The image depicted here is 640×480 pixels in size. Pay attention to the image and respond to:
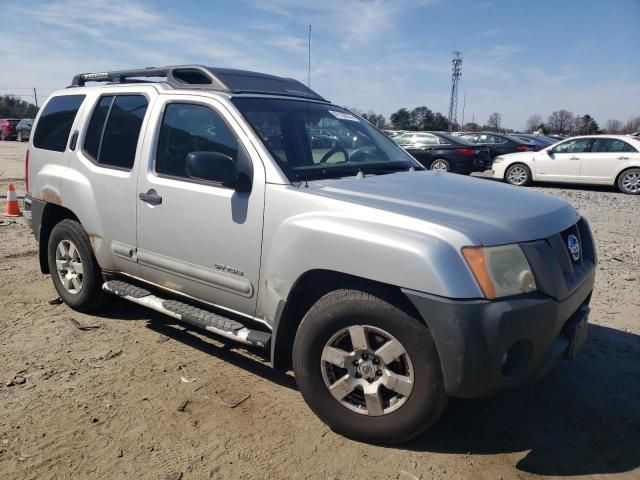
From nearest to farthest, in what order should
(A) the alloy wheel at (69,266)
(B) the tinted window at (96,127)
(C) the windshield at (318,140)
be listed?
1. (C) the windshield at (318,140)
2. (B) the tinted window at (96,127)
3. (A) the alloy wheel at (69,266)

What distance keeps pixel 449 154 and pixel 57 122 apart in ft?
42.0

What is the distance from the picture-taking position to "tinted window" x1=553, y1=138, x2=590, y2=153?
14.2 meters

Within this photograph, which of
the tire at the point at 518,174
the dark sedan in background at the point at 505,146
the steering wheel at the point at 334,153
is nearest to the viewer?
the steering wheel at the point at 334,153

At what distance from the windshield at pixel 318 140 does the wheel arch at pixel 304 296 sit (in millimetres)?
645

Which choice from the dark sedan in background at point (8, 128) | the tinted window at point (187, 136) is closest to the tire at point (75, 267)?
the tinted window at point (187, 136)

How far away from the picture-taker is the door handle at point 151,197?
3.64 meters

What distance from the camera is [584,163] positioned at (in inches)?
550

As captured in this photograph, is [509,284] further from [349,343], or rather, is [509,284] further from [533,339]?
[349,343]

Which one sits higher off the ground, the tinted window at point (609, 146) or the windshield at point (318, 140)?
the tinted window at point (609, 146)

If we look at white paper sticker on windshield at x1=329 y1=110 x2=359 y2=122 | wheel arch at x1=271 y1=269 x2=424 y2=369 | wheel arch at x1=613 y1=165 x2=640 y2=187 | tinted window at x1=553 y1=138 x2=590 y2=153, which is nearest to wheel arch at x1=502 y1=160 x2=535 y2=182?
tinted window at x1=553 y1=138 x2=590 y2=153

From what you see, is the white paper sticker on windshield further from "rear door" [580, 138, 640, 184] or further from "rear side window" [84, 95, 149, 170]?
"rear door" [580, 138, 640, 184]

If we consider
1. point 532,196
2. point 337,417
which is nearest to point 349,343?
point 337,417

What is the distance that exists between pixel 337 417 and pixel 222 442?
63 cm

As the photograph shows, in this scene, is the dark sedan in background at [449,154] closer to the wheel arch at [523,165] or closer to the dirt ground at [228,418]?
the wheel arch at [523,165]
